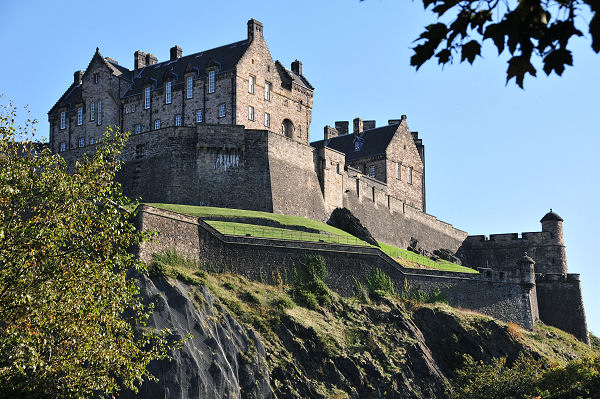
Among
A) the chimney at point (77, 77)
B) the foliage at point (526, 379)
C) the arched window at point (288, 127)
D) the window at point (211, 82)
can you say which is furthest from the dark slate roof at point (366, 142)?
the foliage at point (526, 379)

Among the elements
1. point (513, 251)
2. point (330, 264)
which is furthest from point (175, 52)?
point (513, 251)

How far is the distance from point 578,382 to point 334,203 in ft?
87.6

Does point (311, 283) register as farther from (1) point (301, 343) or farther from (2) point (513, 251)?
(2) point (513, 251)

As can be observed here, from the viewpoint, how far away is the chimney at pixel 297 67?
76188 millimetres

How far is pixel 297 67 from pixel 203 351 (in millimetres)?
43360

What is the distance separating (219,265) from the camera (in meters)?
45.2

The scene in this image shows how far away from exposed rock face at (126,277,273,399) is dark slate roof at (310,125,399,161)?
39626mm

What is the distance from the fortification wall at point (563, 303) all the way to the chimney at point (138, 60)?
39.0m

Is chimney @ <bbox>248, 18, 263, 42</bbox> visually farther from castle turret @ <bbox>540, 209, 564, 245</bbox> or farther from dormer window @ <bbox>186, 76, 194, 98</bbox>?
castle turret @ <bbox>540, 209, 564, 245</bbox>

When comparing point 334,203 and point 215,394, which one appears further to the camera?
point 334,203

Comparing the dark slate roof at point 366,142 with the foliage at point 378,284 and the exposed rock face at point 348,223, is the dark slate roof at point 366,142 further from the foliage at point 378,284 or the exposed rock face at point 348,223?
the foliage at point 378,284

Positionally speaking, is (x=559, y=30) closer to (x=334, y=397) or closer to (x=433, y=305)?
(x=334, y=397)

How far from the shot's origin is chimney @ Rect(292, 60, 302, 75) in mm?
76188

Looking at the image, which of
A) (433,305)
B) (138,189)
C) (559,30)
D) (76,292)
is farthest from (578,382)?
(559,30)
